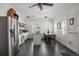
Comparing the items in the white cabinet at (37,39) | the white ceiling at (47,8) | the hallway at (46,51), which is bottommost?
the hallway at (46,51)

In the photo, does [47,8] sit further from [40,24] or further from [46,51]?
[46,51]

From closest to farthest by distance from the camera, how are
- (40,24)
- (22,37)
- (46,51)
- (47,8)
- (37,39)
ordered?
(46,51) < (47,8) < (22,37) < (37,39) < (40,24)

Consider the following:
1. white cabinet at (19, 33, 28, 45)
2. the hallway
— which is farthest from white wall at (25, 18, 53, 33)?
the hallway

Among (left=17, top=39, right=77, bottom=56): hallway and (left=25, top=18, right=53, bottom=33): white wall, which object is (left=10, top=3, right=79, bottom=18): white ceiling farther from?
(left=17, top=39, right=77, bottom=56): hallway

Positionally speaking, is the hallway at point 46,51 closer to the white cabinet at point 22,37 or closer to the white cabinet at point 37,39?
the white cabinet at point 22,37

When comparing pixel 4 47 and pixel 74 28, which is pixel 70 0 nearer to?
pixel 4 47

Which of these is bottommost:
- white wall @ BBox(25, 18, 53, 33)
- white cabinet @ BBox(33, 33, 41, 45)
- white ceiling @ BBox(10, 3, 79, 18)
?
white cabinet @ BBox(33, 33, 41, 45)

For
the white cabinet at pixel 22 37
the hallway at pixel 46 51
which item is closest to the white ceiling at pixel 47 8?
the white cabinet at pixel 22 37

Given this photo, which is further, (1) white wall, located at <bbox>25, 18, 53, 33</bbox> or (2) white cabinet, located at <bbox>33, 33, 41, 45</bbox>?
(2) white cabinet, located at <bbox>33, 33, 41, 45</bbox>

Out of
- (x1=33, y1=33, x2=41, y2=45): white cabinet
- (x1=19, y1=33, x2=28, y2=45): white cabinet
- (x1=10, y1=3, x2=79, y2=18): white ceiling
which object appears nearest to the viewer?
(x1=10, y1=3, x2=79, y2=18): white ceiling

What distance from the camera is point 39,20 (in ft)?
22.5

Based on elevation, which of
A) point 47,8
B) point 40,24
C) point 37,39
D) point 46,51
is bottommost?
point 46,51

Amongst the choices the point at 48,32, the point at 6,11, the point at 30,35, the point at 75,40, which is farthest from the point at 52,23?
the point at 6,11

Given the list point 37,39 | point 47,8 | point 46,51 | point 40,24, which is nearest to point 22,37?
point 37,39
